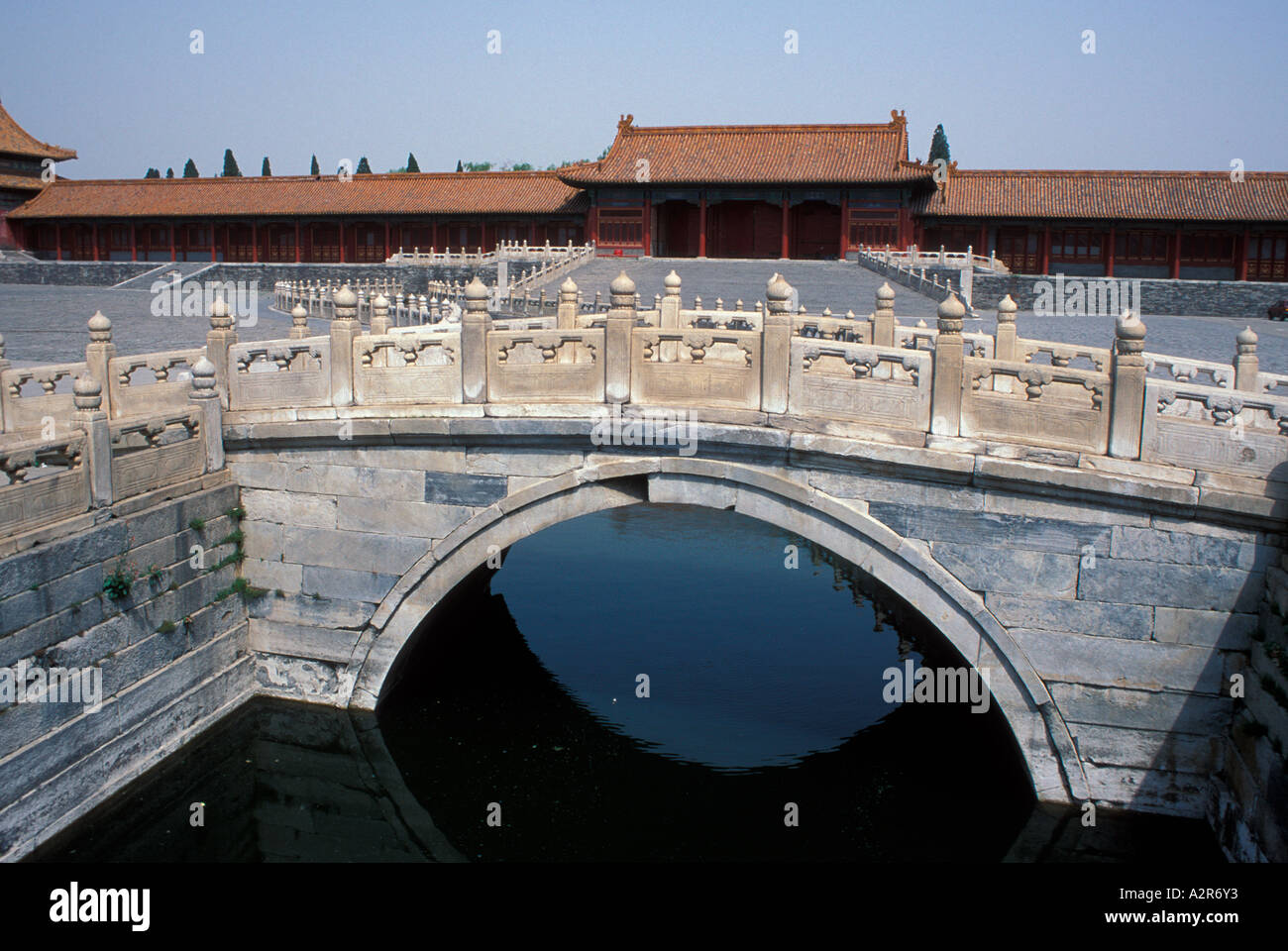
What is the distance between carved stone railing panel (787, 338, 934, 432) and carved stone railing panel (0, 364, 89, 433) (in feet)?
21.8

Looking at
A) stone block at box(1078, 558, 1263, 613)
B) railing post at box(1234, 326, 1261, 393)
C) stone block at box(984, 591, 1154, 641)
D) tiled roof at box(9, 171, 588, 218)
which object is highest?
tiled roof at box(9, 171, 588, 218)

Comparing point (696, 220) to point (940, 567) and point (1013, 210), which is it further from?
point (940, 567)

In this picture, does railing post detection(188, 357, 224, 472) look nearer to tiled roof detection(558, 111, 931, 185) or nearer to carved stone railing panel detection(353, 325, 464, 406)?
carved stone railing panel detection(353, 325, 464, 406)

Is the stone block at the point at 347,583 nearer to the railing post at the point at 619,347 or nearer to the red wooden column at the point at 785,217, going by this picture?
the railing post at the point at 619,347

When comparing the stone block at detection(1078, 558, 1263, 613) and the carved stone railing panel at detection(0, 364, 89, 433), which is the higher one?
the carved stone railing panel at detection(0, 364, 89, 433)

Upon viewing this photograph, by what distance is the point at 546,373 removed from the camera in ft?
33.0

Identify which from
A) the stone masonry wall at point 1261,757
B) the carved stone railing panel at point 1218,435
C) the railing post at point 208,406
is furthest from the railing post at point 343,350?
the stone masonry wall at point 1261,757

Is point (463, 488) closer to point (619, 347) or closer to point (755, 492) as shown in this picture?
point (619, 347)

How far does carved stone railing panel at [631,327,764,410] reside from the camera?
31.7ft

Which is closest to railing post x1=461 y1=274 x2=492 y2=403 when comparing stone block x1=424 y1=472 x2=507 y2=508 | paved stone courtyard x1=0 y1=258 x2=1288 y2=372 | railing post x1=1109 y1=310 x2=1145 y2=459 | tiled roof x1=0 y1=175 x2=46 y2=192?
stone block x1=424 y1=472 x2=507 y2=508

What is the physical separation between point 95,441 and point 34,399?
249cm

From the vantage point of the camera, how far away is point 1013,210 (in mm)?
38719

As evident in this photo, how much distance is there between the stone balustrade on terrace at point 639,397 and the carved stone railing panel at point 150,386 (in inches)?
0.9

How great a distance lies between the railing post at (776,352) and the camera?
948 centimetres
